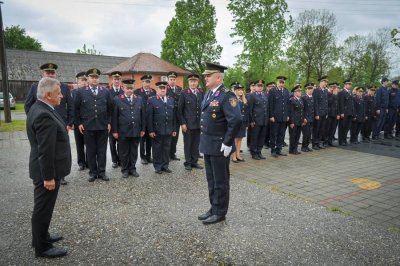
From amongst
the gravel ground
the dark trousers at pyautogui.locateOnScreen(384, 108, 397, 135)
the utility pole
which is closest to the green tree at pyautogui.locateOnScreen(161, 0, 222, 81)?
the utility pole

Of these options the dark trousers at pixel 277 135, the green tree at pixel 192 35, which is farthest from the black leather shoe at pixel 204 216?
the green tree at pixel 192 35

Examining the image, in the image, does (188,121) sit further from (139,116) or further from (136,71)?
(136,71)

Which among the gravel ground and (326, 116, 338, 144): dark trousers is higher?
(326, 116, 338, 144): dark trousers

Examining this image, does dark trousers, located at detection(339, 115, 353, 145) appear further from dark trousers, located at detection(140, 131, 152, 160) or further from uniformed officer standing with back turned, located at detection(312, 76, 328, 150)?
dark trousers, located at detection(140, 131, 152, 160)

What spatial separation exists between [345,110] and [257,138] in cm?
420

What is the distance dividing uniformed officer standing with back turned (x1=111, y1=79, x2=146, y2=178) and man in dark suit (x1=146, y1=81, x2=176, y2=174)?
39 cm

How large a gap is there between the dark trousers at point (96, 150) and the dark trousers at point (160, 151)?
3.87 ft

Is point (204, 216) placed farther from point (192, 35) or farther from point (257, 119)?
point (192, 35)

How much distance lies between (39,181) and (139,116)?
3635 millimetres

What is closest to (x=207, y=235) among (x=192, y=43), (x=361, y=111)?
(x=361, y=111)

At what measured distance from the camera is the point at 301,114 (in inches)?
363

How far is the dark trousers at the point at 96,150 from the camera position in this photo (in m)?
6.48

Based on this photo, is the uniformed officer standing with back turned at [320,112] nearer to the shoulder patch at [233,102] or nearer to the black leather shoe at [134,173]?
the black leather shoe at [134,173]

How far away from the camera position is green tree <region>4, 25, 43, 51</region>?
56875mm
